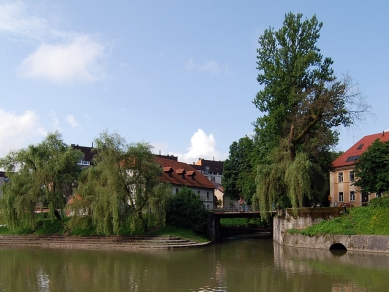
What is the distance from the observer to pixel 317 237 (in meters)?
35.5

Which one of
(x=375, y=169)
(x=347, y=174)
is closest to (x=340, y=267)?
(x=375, y=169)

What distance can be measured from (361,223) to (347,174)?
1493 centimetres

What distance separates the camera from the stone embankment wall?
31786mm

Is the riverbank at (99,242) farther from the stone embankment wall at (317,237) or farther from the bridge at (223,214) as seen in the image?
the stone embankment wall at (317,237)

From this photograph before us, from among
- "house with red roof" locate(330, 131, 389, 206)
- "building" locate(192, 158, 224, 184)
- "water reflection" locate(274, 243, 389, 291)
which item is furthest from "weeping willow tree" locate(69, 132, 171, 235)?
"building" locate(192, 158, 224, 184)

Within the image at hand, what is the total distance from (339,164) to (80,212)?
28652 mm

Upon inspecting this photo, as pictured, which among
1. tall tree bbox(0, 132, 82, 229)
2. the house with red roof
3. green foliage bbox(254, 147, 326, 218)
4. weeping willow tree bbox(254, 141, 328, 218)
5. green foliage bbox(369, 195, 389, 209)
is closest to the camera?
green foliage bbox(369, 195, 389, 209)

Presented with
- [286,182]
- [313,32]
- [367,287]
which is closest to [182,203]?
[286,182]

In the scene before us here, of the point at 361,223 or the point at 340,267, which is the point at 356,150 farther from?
the point at 340,267

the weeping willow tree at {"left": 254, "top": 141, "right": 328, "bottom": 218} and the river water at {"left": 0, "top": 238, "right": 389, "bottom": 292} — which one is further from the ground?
the weeping willow tree at {"left": 254, "top": 141, "right": 328, "bottom": 218}

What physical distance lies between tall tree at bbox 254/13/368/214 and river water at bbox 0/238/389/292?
7.44 metres

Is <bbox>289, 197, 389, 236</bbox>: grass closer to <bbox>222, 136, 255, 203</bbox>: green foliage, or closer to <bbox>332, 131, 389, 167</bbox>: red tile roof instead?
<bbox>332, 131, 389, 167</bbox>: red tile roof

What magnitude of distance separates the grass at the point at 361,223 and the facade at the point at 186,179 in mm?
22614

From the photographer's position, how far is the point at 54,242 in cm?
4491
